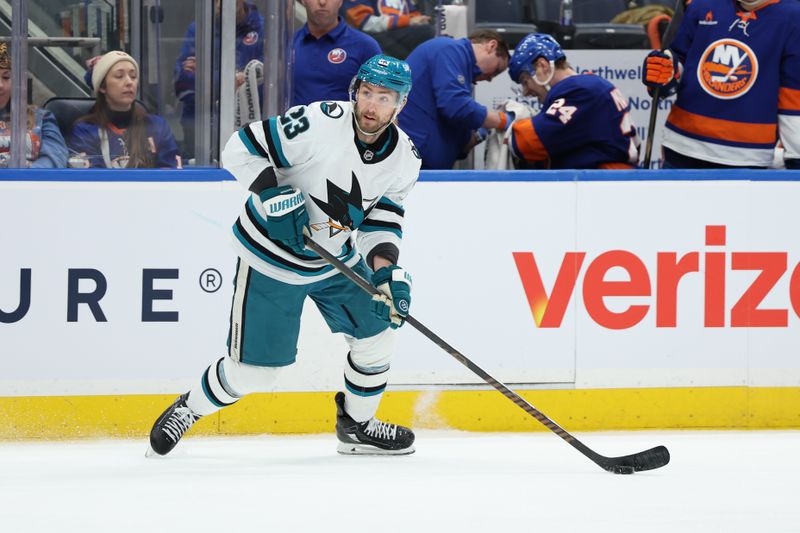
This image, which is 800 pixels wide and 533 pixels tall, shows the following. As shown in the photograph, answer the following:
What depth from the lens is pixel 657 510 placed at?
102 inches

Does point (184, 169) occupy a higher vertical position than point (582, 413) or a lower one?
higher

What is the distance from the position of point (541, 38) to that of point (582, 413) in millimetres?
1203

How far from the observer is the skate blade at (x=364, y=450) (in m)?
3.47

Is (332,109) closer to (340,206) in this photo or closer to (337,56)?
(340,206)

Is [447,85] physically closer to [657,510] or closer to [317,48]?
[317,48]

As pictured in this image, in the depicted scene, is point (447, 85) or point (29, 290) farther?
point (447, 85)

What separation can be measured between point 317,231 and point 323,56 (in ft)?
3.91

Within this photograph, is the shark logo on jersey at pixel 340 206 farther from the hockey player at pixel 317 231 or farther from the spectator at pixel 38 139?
the spectator at pixel 38 139

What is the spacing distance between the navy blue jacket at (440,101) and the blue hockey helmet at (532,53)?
17cm

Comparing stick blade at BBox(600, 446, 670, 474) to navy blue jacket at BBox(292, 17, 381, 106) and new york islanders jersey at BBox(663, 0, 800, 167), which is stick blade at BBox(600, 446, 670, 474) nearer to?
new york islanders jersey at BBox(663, 0, 800, 167)

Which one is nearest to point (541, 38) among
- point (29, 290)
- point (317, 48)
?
point (317, 48)

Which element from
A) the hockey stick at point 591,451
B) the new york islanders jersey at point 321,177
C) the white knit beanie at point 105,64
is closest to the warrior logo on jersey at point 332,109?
the new york islanders jersey at point 321,177

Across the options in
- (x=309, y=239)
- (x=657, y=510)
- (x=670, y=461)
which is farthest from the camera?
(x=670, y=461)

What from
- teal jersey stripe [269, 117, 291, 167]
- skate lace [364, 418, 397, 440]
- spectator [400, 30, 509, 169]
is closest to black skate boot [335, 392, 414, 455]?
skate lace [364, 418, 397, 440]
